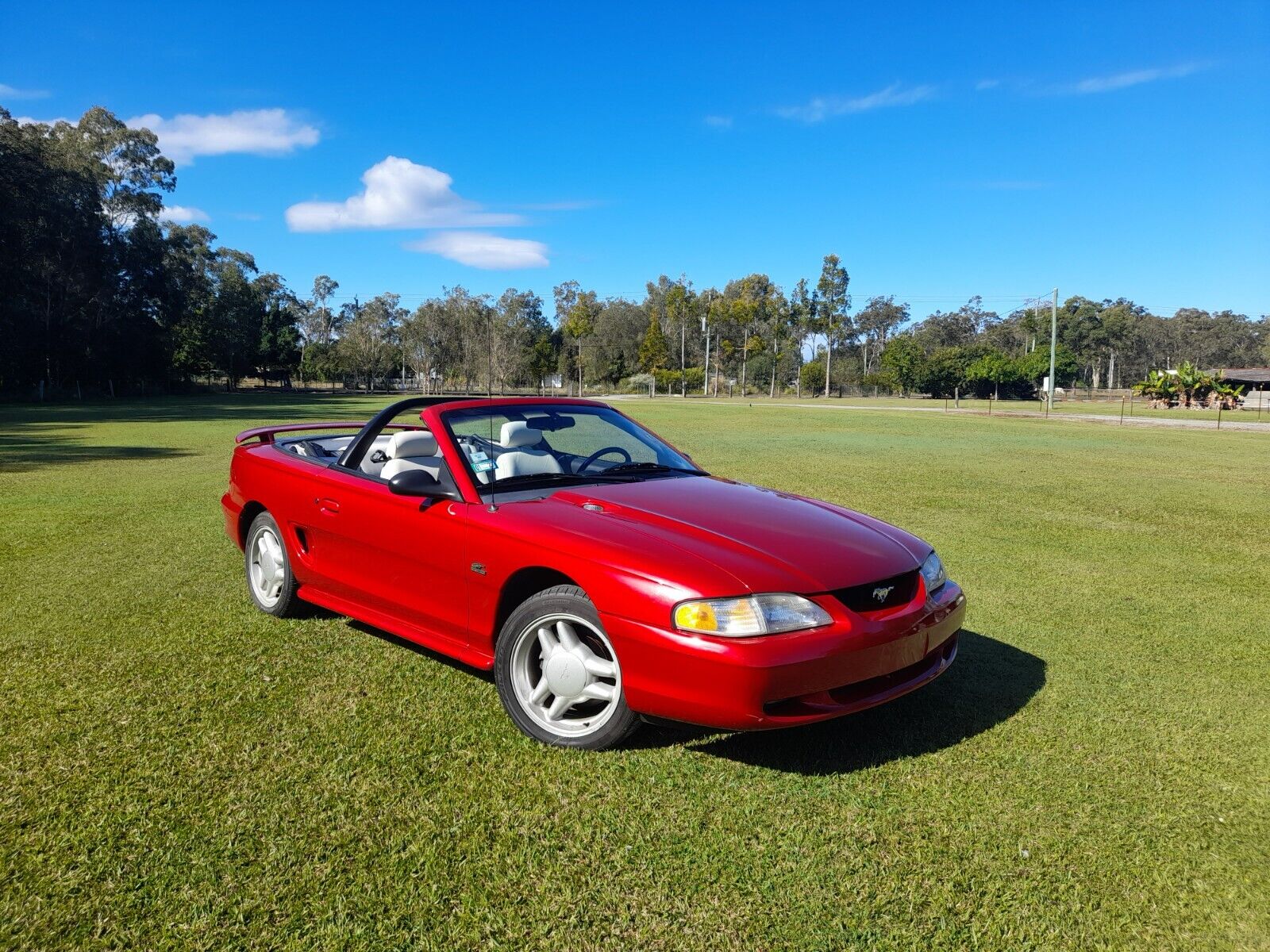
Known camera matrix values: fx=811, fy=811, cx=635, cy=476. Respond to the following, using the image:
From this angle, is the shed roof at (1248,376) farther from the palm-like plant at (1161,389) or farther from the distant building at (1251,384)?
the palm-like plant at (1161,389)

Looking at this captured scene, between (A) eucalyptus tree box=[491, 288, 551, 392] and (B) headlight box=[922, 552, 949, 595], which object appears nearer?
(B) headlight box=[922, 552, 949, 595]

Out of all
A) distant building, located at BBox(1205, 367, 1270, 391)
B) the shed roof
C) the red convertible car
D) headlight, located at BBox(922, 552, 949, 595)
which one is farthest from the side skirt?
the shed roof

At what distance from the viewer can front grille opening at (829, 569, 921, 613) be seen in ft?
10.1

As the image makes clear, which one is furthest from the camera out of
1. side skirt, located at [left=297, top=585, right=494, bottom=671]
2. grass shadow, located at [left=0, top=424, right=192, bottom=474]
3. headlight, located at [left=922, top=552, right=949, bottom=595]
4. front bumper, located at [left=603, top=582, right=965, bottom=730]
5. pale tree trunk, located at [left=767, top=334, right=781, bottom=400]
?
pale tree trunk, located at [left=767, top=334, right=781, bottom=400]

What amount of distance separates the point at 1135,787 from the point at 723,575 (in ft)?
5.78

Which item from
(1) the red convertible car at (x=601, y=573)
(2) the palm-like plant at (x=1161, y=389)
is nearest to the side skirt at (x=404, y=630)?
(1) the red convertible car at (x=601, y=573)

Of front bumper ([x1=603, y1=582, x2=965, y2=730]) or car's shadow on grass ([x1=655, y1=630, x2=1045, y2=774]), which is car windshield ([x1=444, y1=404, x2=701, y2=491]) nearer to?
front bumper ([x1=603, y1=582, x2=965, y2=730])

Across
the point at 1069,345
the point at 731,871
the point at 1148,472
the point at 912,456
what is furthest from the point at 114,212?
the point at 1069,345

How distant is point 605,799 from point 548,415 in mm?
2244

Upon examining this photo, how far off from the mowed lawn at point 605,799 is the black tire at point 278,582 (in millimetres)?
99

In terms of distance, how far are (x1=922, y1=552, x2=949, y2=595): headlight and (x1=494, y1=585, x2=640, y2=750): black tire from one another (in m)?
1.37

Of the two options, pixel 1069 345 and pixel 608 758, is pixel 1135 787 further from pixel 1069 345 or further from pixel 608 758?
pixel 1069 345

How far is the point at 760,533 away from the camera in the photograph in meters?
3.38

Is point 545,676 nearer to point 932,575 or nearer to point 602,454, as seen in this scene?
point 602,454
